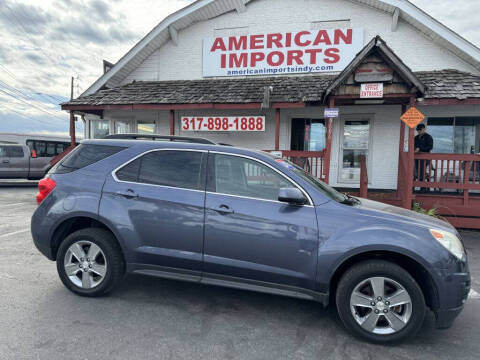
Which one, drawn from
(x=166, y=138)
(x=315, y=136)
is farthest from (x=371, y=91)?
(x=166, y=138)

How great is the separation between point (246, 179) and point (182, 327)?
1542 mm

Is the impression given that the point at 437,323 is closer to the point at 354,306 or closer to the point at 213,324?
the point at 354,306

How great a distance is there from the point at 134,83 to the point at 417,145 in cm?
971

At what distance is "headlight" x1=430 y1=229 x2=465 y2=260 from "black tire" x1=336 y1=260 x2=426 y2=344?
1.37 feet

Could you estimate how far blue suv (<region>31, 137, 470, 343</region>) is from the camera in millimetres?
2742

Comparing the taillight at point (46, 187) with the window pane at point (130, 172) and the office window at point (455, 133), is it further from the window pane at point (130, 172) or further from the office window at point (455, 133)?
the office window at point (455, 133)

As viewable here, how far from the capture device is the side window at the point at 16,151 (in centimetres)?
1409

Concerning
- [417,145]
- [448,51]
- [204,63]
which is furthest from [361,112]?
[204,63]

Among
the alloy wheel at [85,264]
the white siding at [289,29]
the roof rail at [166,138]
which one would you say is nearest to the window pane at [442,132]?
the white siding at [289,29]

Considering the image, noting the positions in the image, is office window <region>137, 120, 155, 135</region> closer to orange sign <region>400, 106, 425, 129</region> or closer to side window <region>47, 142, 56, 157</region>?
side window <region>47, 142, 56, 157</region>

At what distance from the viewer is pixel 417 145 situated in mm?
8234

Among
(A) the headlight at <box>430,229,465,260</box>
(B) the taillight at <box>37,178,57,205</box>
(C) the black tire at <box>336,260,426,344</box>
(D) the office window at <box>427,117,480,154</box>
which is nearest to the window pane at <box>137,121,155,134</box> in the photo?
(B) the taillight at <box>37,178,57,205</box>

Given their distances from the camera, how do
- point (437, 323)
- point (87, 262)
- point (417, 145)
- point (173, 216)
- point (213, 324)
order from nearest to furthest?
1. point (437, 323)
2. point (213, 324)
3. point (173, 216)
4. point (87, 262)
5. point (417, 145)

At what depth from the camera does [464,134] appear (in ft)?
31.3
